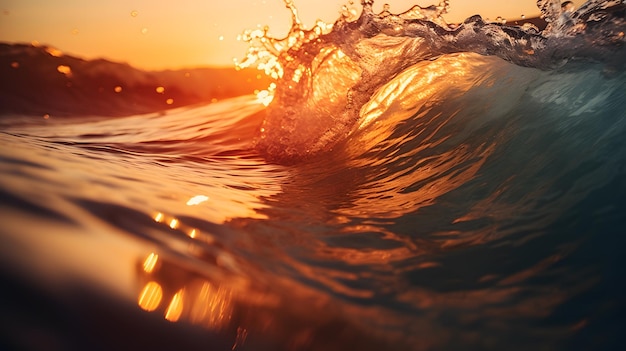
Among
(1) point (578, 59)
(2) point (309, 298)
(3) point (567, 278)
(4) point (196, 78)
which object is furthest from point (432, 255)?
(4) point (196, 78)

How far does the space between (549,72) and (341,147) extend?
3.78ft

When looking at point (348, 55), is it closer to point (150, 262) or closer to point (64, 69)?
point (150, 262)

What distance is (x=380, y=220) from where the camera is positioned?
72.2 inches

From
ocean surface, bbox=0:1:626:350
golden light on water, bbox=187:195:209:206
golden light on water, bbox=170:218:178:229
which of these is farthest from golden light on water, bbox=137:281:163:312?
golden light on water, bbox=187:195:209:206

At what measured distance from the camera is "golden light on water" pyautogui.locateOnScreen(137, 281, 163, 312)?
3.47 ft

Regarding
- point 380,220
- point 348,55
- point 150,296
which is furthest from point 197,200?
point 348,55

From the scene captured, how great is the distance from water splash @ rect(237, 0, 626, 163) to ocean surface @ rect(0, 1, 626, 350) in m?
0.01

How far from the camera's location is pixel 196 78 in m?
9.67

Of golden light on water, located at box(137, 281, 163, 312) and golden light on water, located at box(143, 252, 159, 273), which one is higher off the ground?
golden light on water, located at box(143, 252, 159, 273)

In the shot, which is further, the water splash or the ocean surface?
the water splash

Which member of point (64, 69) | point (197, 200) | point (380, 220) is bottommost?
point (380, 220)

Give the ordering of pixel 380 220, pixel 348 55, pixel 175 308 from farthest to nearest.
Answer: pixel 348 55 < pixel 380 220 < pixel 175 308

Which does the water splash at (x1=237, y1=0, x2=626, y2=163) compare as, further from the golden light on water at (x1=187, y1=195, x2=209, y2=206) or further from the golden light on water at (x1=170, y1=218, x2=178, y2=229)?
the golden light on water at (x1=170, y1=218, x2=178, y2=229)

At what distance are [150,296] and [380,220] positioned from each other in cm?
90
